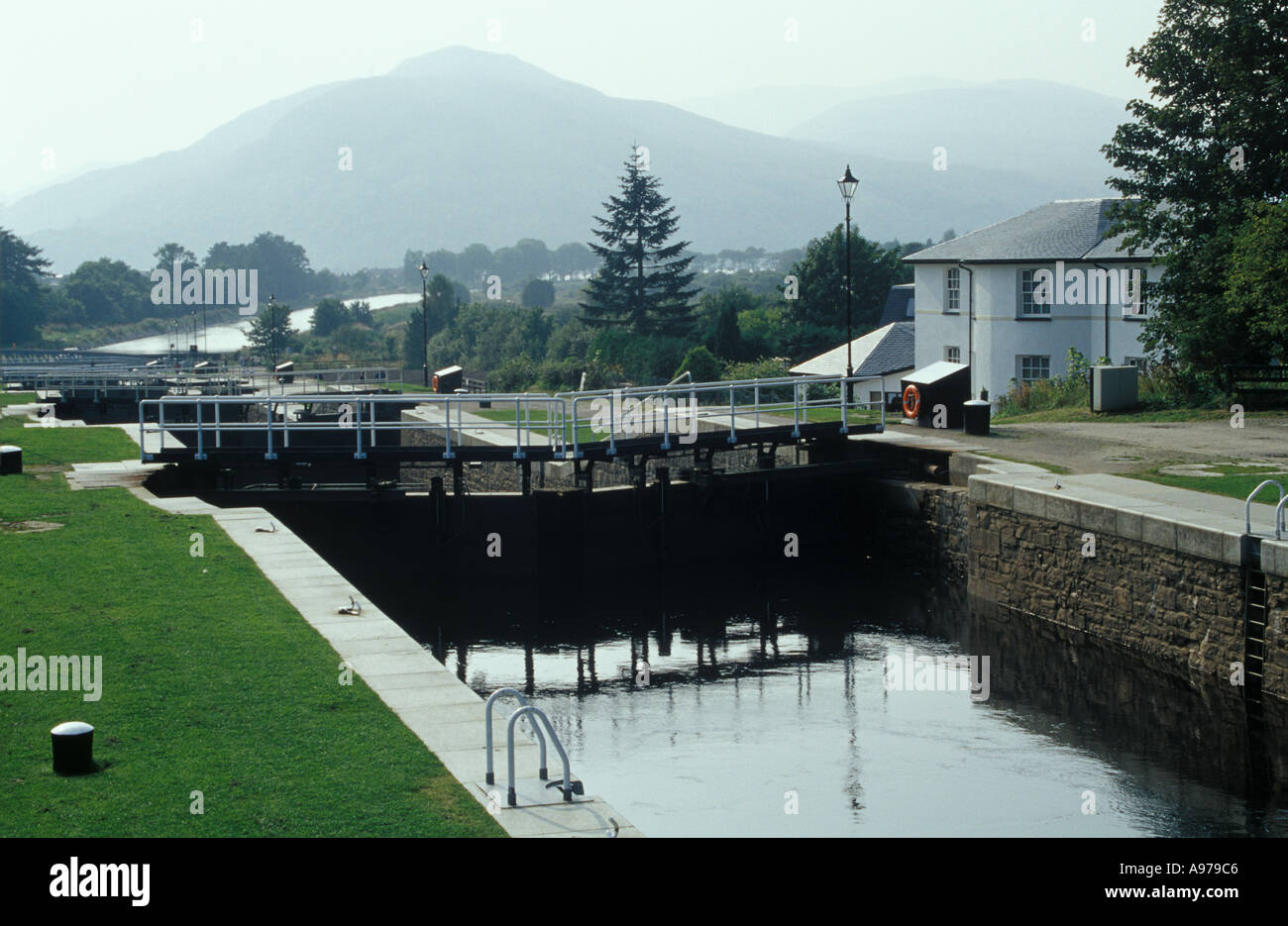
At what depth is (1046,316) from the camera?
47125 mm

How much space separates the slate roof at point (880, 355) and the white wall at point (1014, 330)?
10445 mm

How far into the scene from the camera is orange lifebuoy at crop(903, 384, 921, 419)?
3028 centimetres

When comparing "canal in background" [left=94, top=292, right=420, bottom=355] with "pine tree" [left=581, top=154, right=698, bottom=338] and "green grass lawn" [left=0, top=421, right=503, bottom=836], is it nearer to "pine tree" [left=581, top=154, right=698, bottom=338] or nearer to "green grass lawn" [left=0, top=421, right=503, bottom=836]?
"pine tree" [left=581, top=154, right=698, bottom=338]

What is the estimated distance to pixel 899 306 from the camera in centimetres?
8912

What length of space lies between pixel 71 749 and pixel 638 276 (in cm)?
9027

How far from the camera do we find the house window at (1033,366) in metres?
47.7

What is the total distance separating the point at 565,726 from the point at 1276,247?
2021 cm

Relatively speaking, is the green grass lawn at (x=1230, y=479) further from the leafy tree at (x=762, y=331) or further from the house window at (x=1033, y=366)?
the leafy tree at (x=762, y=331)

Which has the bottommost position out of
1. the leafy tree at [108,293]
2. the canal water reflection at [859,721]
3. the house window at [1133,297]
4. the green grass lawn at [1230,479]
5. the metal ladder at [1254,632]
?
the canal water reflection at [859,721]

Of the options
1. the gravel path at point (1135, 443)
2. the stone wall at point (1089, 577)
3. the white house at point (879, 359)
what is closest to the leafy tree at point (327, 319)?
the white house at point (879, 359)
